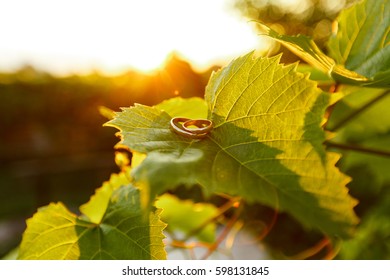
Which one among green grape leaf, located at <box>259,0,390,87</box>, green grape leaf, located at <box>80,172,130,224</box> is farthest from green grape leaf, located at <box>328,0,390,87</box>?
green grape leaf, located at <box>80,172,130,224</box>

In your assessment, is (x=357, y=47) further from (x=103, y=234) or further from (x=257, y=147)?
(x=103, y=234)

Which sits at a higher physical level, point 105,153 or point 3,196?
point 105,153

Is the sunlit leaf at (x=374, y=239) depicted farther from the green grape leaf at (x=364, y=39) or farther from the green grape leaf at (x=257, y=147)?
the green grape leaf at (x=257, y=147)

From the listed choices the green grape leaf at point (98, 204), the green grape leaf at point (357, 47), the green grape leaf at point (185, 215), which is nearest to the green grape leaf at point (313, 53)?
the green grape leaf at point (357, 47)

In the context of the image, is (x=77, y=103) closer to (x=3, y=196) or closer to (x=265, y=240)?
(x=3, y=196)

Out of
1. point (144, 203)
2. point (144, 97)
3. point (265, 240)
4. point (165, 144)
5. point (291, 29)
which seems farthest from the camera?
point (291, 29)

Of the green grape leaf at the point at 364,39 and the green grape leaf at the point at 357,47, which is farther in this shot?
the green grape leaf at the point at 364,39
